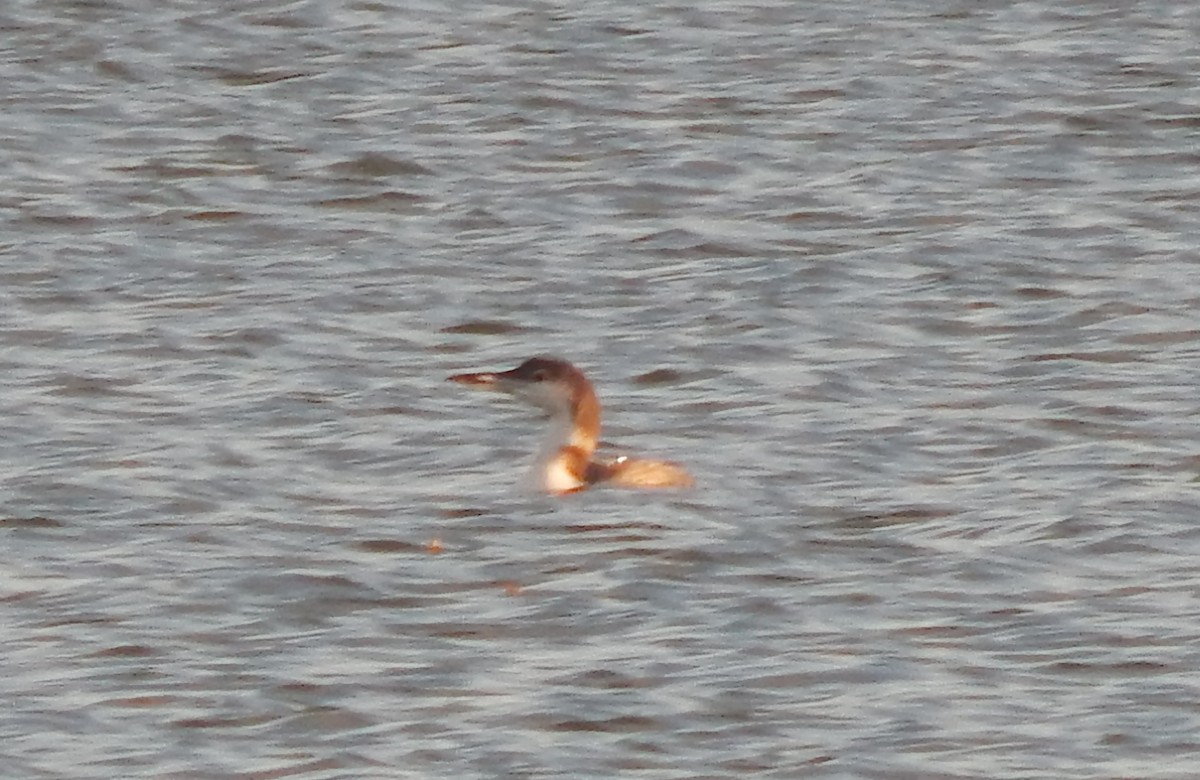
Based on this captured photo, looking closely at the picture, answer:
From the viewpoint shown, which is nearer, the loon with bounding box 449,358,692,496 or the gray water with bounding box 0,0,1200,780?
the gray water with bounding box 0,0,1200,780

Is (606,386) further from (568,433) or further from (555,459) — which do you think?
(555,459)

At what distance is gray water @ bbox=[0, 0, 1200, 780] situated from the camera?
8383 millimetres

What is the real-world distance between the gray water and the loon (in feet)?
0.29

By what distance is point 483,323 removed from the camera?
484 inches

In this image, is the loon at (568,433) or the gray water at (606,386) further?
the loon at (568,433)

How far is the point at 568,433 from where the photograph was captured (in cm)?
1066

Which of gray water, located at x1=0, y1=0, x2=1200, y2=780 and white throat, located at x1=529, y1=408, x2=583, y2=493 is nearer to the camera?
gray water, located at x1=0, y1=0, x2=1200, y2=780

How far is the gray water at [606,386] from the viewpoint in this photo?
8.38 m

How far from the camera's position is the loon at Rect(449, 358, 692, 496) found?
10.5 meters

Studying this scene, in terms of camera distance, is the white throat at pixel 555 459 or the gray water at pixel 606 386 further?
the white throat at pixel 555 459

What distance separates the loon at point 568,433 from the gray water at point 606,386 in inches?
3.5

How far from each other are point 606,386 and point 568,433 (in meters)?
0.91

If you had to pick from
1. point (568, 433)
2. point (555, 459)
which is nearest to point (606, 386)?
point (568, 433)

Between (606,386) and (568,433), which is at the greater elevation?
(568,433)
